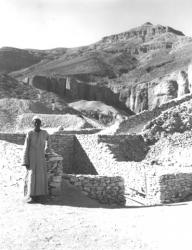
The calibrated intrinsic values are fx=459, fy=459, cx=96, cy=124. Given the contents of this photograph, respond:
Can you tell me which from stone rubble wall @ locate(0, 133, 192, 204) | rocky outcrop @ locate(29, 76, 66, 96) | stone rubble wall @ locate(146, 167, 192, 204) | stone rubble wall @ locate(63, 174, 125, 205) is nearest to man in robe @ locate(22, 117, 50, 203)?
stone rubble wall @ locate(0, 133, 192, 204)

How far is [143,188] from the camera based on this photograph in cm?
1209

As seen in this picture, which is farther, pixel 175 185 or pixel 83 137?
pixel 83 137

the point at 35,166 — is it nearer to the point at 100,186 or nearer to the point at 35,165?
the point at 35,165

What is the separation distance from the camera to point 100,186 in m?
9.73

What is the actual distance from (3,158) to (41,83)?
9259cm

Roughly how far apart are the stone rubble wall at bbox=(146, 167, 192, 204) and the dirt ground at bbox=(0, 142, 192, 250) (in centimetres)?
149

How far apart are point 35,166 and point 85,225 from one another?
2.05 m

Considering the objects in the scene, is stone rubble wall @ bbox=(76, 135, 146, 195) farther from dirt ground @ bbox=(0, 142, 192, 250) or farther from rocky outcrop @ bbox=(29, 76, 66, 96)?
rocky outcrop @ bbox=(29, 76, 66, 96)

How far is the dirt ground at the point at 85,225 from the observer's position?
6.44 meters

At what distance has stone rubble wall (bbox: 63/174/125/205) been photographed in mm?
9680

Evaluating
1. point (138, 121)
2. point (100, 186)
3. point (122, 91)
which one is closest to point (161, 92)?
point (122, 91)

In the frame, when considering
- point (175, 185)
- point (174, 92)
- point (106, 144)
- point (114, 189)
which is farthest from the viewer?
point (174, 92)

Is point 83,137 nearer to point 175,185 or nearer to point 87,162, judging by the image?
point 87,162

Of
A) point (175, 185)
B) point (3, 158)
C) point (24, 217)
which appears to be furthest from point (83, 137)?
point (24, 217)
